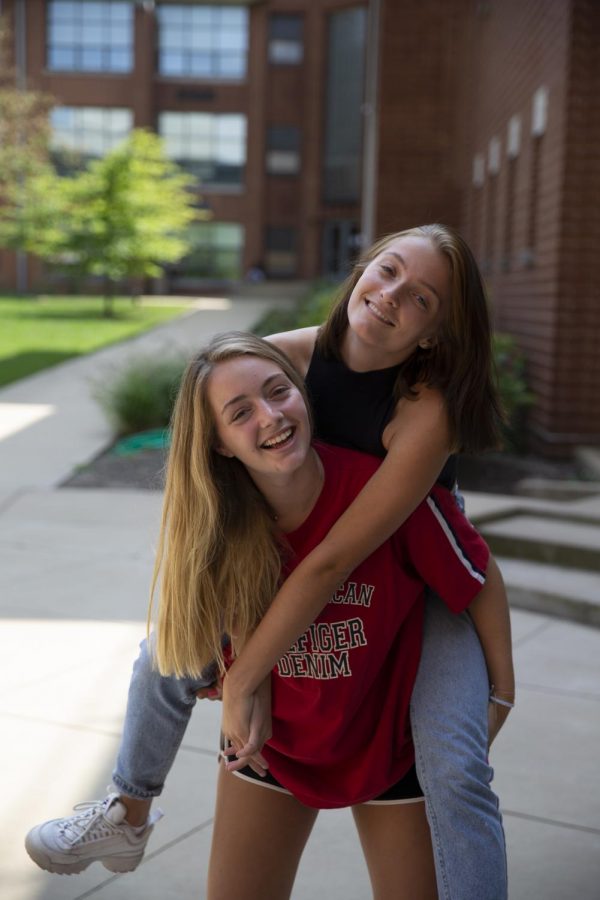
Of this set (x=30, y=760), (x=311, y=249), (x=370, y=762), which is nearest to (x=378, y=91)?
(x=30, y=760)

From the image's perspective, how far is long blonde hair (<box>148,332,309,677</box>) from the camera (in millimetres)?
2416

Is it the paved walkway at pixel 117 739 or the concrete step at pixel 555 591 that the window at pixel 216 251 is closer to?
the paved walkway at pixel 117 739

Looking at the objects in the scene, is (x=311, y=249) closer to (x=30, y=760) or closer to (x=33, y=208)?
(x=33, y=208)

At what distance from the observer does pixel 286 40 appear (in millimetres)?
46906

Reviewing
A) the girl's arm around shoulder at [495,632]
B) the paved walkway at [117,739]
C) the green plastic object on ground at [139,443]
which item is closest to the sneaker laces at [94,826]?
the paved walkway at [117,739]

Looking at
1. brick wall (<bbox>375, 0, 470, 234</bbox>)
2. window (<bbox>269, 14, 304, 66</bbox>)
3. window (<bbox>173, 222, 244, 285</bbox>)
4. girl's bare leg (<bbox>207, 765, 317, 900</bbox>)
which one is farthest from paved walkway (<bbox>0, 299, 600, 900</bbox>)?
window (<bbox>269, 14, 304, 66</bbox>)

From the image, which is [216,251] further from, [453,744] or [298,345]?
[453,744]

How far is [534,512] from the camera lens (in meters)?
7.89

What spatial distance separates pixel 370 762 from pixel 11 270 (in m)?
48.3

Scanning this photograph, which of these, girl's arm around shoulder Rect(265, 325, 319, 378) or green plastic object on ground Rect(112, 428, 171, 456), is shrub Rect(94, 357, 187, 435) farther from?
girl's arm around shoulder Rect(265, 325, 319, 378)

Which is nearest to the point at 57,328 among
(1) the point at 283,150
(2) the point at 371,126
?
(2) the point at 371,126

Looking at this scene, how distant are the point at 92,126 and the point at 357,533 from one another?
48.7 metres

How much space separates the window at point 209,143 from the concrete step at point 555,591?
4311 cm

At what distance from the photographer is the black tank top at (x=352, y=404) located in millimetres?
2502
